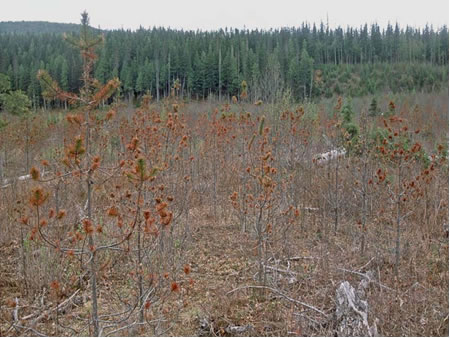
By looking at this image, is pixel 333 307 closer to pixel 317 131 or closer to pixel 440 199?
pixel 440 199

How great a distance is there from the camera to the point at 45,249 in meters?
4.62

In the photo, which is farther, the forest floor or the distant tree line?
the distant tree line

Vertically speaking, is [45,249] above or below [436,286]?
above

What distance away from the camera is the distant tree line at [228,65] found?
40625 millimetres

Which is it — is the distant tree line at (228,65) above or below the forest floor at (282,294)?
above

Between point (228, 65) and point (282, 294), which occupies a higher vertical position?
point (228, 65)

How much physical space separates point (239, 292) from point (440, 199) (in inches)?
163

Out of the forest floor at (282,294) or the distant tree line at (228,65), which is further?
the distant tree line at (228,65)

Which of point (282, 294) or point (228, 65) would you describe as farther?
point (228, 65)

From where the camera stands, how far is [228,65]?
42562 millimetres

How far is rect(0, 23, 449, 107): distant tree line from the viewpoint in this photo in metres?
40.6

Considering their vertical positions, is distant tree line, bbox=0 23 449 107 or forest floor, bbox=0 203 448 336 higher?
distant tree line, bbox=0 23 449 107

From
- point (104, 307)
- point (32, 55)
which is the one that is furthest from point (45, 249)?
point (32, 55)

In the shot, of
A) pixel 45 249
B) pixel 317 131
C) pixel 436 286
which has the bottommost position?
pixel 436 286
